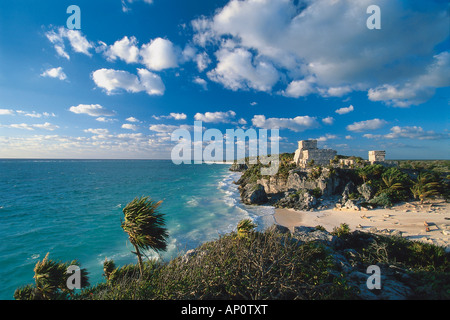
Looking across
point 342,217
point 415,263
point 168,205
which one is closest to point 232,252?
point 415,263

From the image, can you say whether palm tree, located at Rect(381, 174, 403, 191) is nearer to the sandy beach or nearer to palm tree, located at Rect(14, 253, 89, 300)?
the sandy beach

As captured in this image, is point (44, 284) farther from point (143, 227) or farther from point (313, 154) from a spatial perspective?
point (313, 154)

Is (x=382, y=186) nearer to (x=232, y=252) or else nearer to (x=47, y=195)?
(x=232, y=252)

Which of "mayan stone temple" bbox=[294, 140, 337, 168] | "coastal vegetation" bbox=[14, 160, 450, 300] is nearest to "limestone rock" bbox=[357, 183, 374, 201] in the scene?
"mayan stone temple" bbox=[294, 140, 337, 168]

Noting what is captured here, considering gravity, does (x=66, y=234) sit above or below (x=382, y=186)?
below

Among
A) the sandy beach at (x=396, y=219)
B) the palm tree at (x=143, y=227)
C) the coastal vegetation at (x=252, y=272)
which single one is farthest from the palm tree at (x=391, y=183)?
the palm tree at (x=143, y=227)
